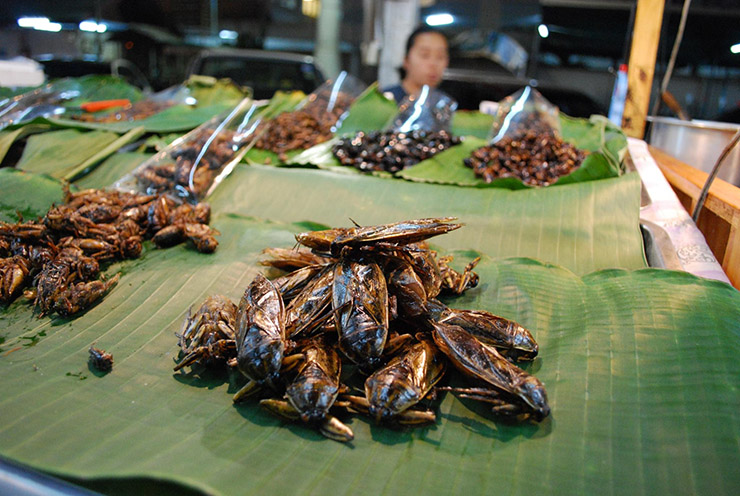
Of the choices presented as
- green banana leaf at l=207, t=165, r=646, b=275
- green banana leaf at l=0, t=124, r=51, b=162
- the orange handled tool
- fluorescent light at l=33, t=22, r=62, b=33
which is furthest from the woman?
fluorescent light at l=33, t=22, r=62, b=33

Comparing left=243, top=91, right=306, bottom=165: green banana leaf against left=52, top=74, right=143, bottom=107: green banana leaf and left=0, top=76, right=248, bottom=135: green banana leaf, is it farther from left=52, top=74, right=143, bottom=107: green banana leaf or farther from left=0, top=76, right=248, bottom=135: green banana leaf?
left=52, top=74, right=143, bottom=107: green banana leaf

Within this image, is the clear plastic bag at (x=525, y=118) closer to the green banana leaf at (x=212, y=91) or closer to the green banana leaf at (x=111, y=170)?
the green banana leaf at (x=111, y=170)

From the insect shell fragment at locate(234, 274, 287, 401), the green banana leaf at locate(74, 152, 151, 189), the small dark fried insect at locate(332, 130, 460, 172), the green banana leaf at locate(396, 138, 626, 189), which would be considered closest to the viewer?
the insect shell fragment at locate(234, 274, 287, 401)

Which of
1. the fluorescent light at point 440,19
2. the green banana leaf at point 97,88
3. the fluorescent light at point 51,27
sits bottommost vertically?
the green banana leaf at point 97,88

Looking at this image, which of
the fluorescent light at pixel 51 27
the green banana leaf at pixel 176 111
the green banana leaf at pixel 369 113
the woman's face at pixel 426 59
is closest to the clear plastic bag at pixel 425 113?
the green banana leaf at pixel 369 113

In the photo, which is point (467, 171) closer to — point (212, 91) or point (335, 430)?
point (335, 430)

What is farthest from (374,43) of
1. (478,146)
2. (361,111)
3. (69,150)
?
(69,150)

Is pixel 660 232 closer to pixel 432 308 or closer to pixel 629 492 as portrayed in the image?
pixel 432 308

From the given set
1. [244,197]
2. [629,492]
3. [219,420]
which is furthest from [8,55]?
[629,492]
